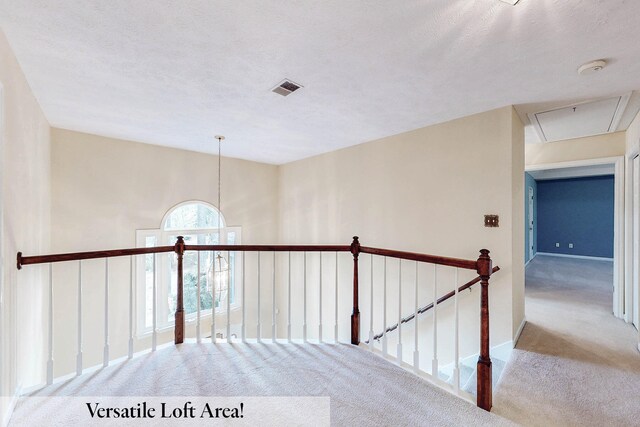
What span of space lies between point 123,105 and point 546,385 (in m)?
4.18

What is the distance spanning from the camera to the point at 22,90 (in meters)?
2.04

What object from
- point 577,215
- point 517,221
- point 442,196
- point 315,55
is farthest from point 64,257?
point 577,215

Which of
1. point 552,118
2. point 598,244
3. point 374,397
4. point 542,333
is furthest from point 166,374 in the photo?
point 598,244

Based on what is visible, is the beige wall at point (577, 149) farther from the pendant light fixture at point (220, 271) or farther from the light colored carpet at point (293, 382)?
the pendant light fixture at point (220, 271)

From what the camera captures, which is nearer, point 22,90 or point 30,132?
point 22,90

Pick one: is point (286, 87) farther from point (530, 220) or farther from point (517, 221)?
point (530, 220)

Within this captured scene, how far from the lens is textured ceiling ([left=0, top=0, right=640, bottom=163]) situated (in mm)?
1429

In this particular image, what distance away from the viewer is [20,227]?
6.40 feet

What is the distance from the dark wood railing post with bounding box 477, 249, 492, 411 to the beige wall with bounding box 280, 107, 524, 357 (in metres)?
1.13

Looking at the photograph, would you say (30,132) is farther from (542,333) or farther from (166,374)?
(542,333)

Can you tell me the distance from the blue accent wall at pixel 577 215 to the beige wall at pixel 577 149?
15.2 ft

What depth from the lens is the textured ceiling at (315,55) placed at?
1429 millimetres

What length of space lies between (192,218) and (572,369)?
4892 mm

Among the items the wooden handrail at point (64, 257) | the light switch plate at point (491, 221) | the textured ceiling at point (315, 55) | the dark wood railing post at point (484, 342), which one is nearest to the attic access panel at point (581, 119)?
the textured ceiling at point (315, 55)
